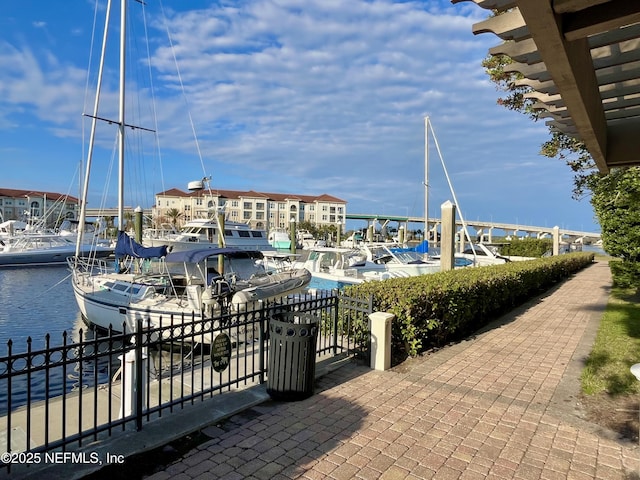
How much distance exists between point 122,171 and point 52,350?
15633 mm

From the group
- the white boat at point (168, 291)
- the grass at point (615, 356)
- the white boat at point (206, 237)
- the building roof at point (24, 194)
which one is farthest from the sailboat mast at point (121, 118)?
the building roof at point (24, 194)

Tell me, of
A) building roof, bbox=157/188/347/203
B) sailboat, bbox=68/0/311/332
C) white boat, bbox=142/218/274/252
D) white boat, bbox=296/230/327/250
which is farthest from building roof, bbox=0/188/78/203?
sailboat, bbox=68/0/311/332

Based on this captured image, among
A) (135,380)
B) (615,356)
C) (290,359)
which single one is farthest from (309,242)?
(135,380)

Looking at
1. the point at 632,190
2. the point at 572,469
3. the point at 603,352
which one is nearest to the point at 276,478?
the point at 572,469

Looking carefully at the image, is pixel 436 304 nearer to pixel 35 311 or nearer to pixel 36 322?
pixel 36 322

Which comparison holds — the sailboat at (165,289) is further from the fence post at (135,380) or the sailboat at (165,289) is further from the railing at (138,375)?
the fence post at (135,380)

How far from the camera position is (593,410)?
5.18 m

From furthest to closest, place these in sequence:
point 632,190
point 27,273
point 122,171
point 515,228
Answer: point 515,228, point 27,273, point 122,171, point 632,190

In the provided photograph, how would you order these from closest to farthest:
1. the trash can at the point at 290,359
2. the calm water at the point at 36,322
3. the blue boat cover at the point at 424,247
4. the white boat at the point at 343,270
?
1. the trash can at the point at 290,359
2. the calm water at the point at 36,322
3. the white boat at the point at 343,270
4. the blue boat cover at the point at 424,247

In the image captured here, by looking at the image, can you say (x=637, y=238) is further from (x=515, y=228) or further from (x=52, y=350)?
(x=515, y=228)

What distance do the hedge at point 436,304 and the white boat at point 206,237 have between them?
83.6 feet

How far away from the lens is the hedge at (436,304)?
284 inches

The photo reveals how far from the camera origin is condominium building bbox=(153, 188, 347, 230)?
116 metres

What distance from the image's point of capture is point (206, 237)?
36.2 m
